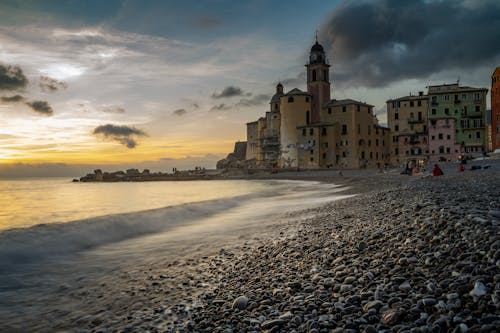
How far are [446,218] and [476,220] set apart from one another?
0.57m

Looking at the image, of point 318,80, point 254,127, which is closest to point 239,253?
point 318,80

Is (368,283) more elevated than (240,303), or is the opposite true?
(368,283)

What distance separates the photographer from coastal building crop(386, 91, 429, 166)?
84812mm

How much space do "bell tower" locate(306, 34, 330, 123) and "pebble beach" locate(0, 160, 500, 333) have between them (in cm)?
8806

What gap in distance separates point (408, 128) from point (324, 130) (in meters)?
21.5

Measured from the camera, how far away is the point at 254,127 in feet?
420

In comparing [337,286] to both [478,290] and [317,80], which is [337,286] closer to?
[478,290]

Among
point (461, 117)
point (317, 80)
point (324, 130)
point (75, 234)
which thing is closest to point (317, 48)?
point (317, 80)

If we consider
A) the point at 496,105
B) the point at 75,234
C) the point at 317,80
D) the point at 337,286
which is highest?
the point at 317,80

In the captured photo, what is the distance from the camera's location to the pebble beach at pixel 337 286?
12.3 ft

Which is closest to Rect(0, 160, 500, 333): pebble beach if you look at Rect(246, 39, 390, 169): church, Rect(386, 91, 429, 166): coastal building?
Rect(246, 39, 390, 169): church

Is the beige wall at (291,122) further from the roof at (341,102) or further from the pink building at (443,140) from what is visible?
the pink building at (443,140)

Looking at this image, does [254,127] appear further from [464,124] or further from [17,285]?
[17,285]

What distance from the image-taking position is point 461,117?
82812 mm
